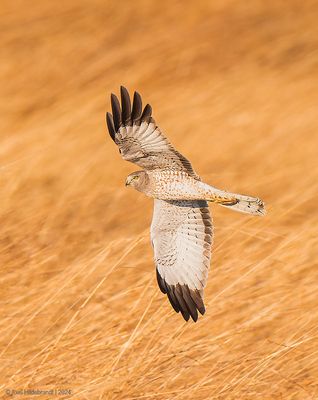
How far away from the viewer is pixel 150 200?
14.7 meters

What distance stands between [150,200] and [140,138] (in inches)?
183

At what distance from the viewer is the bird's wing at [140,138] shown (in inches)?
394

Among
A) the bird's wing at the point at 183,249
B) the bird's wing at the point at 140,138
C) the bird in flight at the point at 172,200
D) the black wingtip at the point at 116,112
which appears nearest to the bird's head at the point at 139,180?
the bird in flight at the point at 172,200

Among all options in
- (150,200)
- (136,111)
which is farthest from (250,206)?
(150,200)

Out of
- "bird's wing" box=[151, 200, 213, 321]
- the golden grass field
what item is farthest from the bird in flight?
the golden grass field

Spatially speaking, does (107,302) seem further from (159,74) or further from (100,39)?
(100,39)

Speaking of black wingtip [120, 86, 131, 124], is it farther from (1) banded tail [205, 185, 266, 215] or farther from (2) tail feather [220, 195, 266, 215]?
(2) tail feather [220, 195, 266, 215]

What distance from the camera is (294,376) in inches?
434

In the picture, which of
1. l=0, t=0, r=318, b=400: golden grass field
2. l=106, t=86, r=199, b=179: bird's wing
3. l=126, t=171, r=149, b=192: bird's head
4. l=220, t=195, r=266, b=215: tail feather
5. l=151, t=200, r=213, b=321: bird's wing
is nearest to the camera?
l=106, t=86, r=199, b=179: bird's wing

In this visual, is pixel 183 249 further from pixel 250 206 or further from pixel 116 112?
pixel 116 112

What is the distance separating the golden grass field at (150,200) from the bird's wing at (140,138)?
5.90ft

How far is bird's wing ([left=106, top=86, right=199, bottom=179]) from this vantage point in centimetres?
1001

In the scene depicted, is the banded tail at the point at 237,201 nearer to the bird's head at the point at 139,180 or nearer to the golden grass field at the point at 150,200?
the bird's head at the point at 139,180

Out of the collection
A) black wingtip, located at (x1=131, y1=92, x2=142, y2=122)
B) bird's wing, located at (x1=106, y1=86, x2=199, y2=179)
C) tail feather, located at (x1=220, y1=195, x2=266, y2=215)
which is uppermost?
black wingtip, located at (x1=131, y1=92, x2=142, y2=122)
